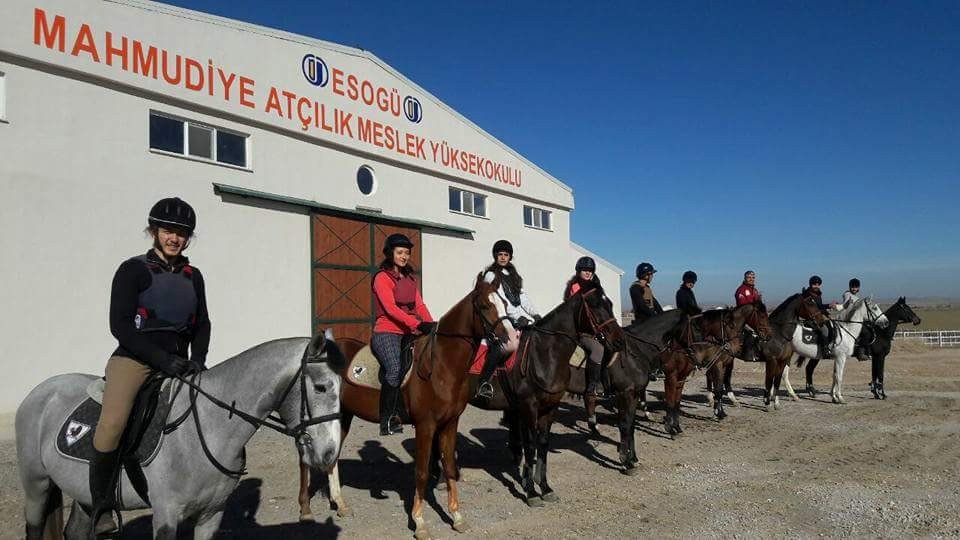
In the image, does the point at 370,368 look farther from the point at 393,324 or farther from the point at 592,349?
the point at 592,349

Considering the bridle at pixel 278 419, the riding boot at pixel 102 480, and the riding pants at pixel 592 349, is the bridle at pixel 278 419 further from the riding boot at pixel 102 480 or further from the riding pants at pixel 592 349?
the riding pants at pixel 592 349

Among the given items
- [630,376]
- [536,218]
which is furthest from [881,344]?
[536,218]

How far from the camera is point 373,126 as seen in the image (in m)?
14.0

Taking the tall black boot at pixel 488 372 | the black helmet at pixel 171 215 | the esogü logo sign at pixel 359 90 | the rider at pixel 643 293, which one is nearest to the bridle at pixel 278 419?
the black helmet at pixel 171 215

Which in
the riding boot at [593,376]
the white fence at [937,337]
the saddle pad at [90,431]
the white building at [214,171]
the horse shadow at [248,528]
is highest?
the white building at [214,171]

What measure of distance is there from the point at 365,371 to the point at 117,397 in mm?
2524

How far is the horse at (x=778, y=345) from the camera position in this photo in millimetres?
11023

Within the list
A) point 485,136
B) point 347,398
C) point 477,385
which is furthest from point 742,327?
point 485,136

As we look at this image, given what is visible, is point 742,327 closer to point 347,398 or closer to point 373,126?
point 347,398

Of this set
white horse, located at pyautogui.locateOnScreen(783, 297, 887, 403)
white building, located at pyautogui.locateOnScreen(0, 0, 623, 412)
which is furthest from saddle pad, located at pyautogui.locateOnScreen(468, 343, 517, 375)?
white horse, located at pyautogui.locateOnScreen(783, 297, 887, 403)

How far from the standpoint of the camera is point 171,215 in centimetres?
306

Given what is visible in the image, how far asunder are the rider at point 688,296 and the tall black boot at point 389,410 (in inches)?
231

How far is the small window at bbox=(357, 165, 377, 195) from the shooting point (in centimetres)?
1359

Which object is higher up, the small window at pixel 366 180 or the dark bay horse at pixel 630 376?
the small window at pixel 366 180
